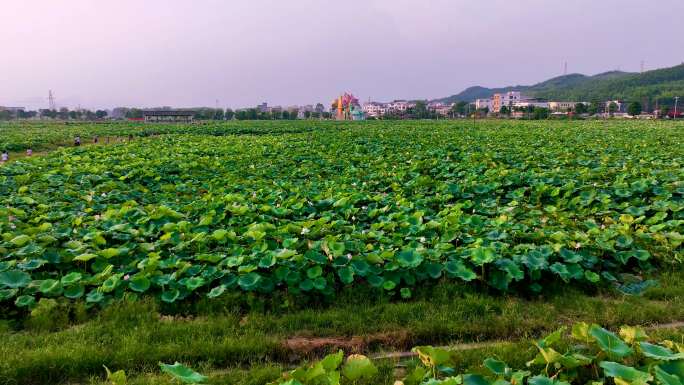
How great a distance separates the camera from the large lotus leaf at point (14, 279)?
12.8 feet

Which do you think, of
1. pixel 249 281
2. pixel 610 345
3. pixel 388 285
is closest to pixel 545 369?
pixel 610 345

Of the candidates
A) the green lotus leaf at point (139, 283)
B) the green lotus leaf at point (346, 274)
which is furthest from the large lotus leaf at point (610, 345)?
the green lotus leaf at point (139, 283)

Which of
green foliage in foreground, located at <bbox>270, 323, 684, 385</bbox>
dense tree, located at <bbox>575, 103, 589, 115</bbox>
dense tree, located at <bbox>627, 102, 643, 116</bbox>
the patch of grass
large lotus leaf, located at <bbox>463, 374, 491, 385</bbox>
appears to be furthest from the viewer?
dense tree, located at <bbox>575, 103, 589, 115</bbox>

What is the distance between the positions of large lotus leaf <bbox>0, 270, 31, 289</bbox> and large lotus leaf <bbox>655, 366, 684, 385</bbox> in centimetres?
486

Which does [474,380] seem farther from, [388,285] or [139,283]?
[139,283]

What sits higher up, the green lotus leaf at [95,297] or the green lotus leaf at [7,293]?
the green lotus leaf at [7,293]

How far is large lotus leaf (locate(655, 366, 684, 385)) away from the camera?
7.14 ft

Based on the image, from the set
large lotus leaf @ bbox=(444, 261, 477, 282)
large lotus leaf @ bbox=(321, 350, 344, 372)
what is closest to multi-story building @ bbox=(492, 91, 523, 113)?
large lotus leaf @ bbox=(444, 261, 477, 282)

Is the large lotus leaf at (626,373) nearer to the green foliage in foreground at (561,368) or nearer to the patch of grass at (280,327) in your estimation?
the green foliage in foreground at (561,368)

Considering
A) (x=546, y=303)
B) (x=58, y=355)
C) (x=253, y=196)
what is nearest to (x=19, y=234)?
(x=58, y=355)

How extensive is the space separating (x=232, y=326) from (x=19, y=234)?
11.3 feet

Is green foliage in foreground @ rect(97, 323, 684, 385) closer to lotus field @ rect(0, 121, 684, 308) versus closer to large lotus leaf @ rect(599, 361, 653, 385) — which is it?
large lotus leaf @ rect(599, 361, 653, 385)

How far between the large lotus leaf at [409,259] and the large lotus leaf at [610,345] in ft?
5.78

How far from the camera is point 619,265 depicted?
4.69 meters
